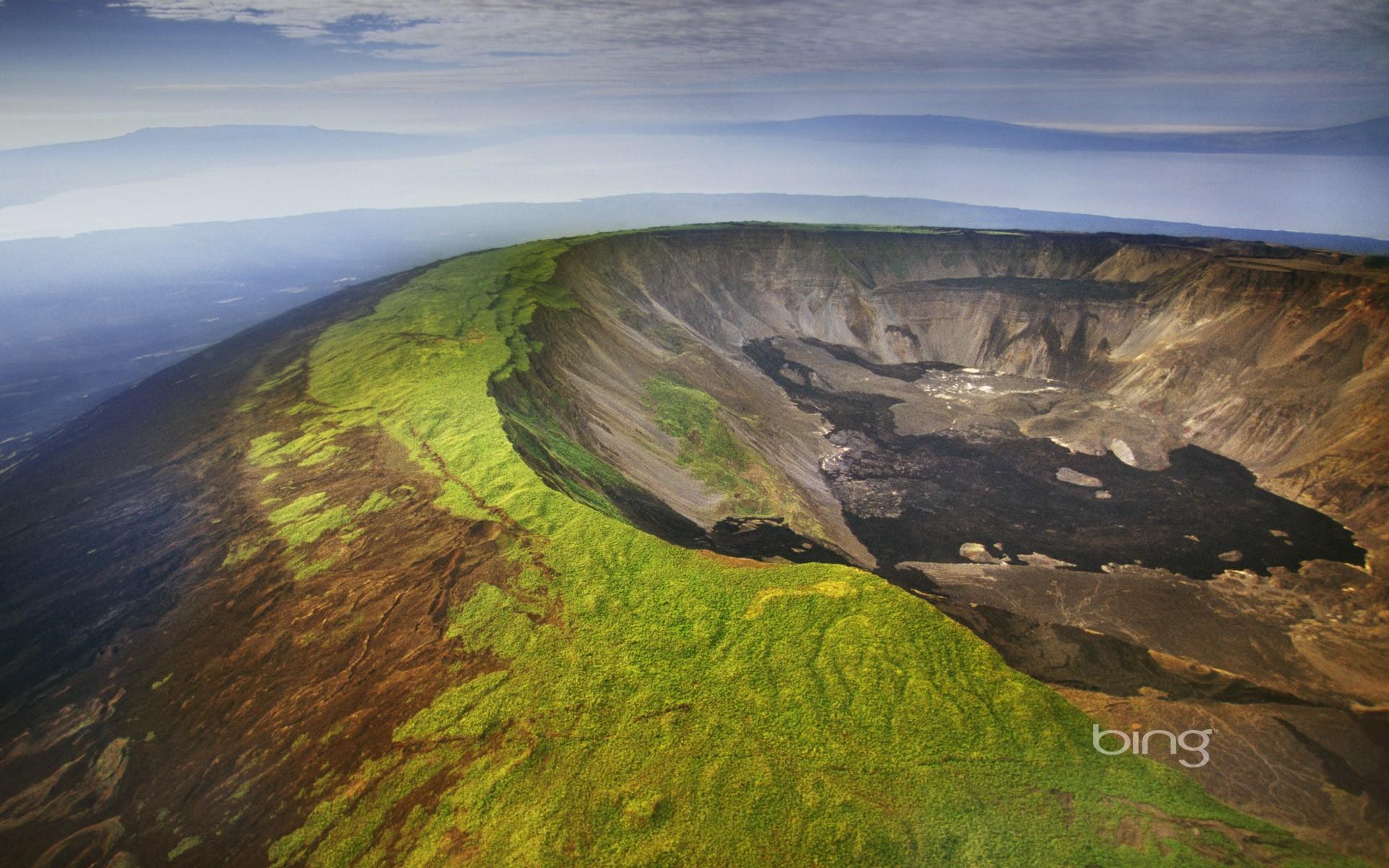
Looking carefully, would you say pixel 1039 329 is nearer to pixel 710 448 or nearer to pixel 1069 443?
pixel 1069 443

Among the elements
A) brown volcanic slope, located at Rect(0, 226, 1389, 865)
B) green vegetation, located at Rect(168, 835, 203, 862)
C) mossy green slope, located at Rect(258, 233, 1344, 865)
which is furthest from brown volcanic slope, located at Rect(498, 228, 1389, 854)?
green vegetation, located at Rect(168, 835, 203, 862)

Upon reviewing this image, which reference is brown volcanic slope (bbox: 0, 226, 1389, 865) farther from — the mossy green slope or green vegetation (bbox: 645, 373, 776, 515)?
the mossy green slope

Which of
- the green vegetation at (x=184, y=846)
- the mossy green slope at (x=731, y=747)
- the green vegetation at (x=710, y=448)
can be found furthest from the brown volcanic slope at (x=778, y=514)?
the mossy green slope at (x=731, y=747)

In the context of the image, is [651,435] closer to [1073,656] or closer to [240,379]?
[1073,656]

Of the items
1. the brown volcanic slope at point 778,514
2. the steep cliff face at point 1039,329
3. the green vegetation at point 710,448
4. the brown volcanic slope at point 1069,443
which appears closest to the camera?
the brown volcanic slope at point 778,514

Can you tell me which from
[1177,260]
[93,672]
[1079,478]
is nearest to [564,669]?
[93,672]

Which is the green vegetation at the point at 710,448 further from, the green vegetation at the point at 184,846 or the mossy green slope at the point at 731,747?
the green vegetation at the point at 184,846
